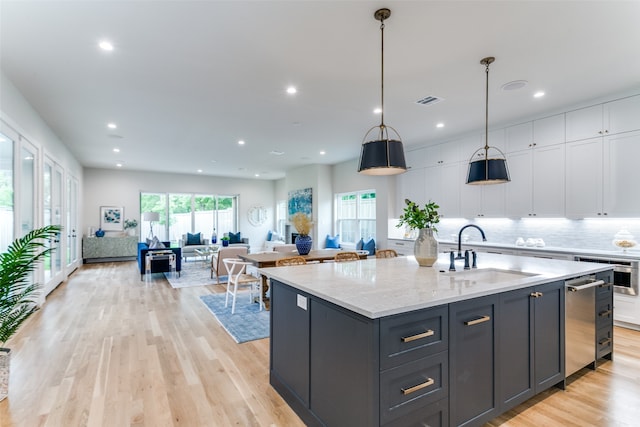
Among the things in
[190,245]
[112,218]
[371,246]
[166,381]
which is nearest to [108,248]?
[112,218]

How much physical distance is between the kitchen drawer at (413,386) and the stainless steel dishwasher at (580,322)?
1420 millimetres

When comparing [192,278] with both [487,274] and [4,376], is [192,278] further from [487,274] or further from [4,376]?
[487,274]

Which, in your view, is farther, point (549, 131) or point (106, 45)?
point (549, 131)

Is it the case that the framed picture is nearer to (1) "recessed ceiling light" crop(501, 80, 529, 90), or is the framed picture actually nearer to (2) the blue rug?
(2) the blue rug

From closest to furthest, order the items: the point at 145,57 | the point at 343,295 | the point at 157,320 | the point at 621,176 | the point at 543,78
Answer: the point at 343,295 → the point at 145,57 → the point at 543,78 → the point at 621,176 → the point at 157,320

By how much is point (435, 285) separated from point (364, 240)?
19.0ft

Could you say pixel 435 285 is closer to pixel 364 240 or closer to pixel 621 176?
pixel 621 176

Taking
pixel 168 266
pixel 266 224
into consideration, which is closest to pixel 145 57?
pixel 168 266

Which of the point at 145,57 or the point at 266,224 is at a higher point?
the point at 145,57

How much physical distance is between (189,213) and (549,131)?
407 inches

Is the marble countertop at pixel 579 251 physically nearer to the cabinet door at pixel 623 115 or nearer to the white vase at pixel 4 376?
the cabinet door at pixel 623 115

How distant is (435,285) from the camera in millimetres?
2055

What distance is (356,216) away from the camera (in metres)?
8.33

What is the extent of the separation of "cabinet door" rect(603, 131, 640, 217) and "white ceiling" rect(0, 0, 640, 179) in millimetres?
630
